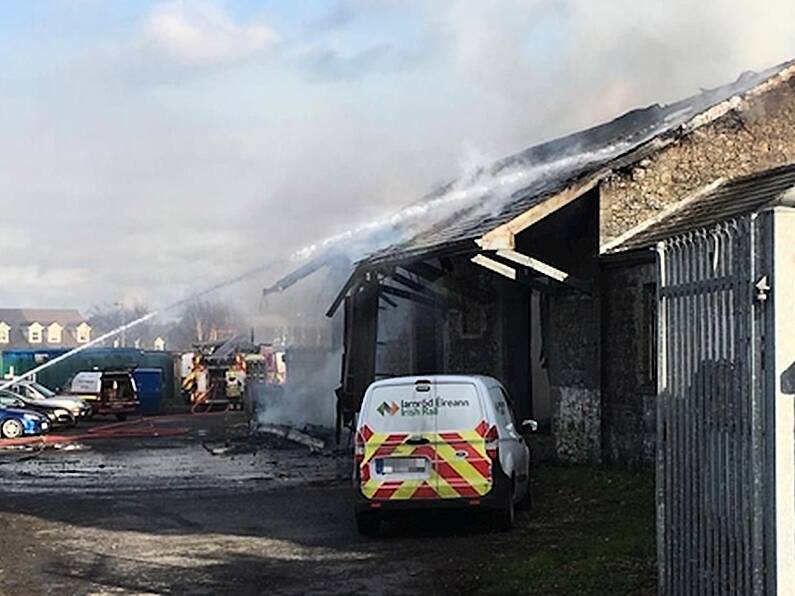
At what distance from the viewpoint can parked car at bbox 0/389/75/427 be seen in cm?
3356

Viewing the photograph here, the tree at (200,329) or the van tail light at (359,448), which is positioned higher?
the tree at (200,329)

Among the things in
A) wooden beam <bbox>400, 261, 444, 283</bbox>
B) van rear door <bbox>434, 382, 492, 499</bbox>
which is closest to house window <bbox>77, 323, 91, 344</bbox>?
wooden beam <bbox>400, 261, 444, 283</bbox>

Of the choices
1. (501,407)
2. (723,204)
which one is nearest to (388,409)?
(501,407)

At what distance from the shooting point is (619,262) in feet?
Answer: 54.9

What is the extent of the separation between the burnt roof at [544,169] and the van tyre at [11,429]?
1213 centimetres

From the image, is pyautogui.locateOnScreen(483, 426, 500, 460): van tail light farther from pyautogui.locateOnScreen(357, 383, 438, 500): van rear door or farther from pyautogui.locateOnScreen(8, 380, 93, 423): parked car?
pyautogui.locateOnScreen(8, 380, 93, 423): parked car

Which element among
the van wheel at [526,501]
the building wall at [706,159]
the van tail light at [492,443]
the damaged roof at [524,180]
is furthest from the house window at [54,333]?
the van tail light at [492,443]

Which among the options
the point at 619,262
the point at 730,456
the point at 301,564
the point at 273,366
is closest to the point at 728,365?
the point at 730,456

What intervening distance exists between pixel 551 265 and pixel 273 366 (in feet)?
92.6

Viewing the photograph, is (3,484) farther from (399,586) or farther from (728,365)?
(728,365)

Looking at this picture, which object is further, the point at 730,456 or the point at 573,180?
the point at 573,180

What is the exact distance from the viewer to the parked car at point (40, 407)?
3356 cm

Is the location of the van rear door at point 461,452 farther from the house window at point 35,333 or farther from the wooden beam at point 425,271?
the house window at point 35,333

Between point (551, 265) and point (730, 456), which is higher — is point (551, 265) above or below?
above
